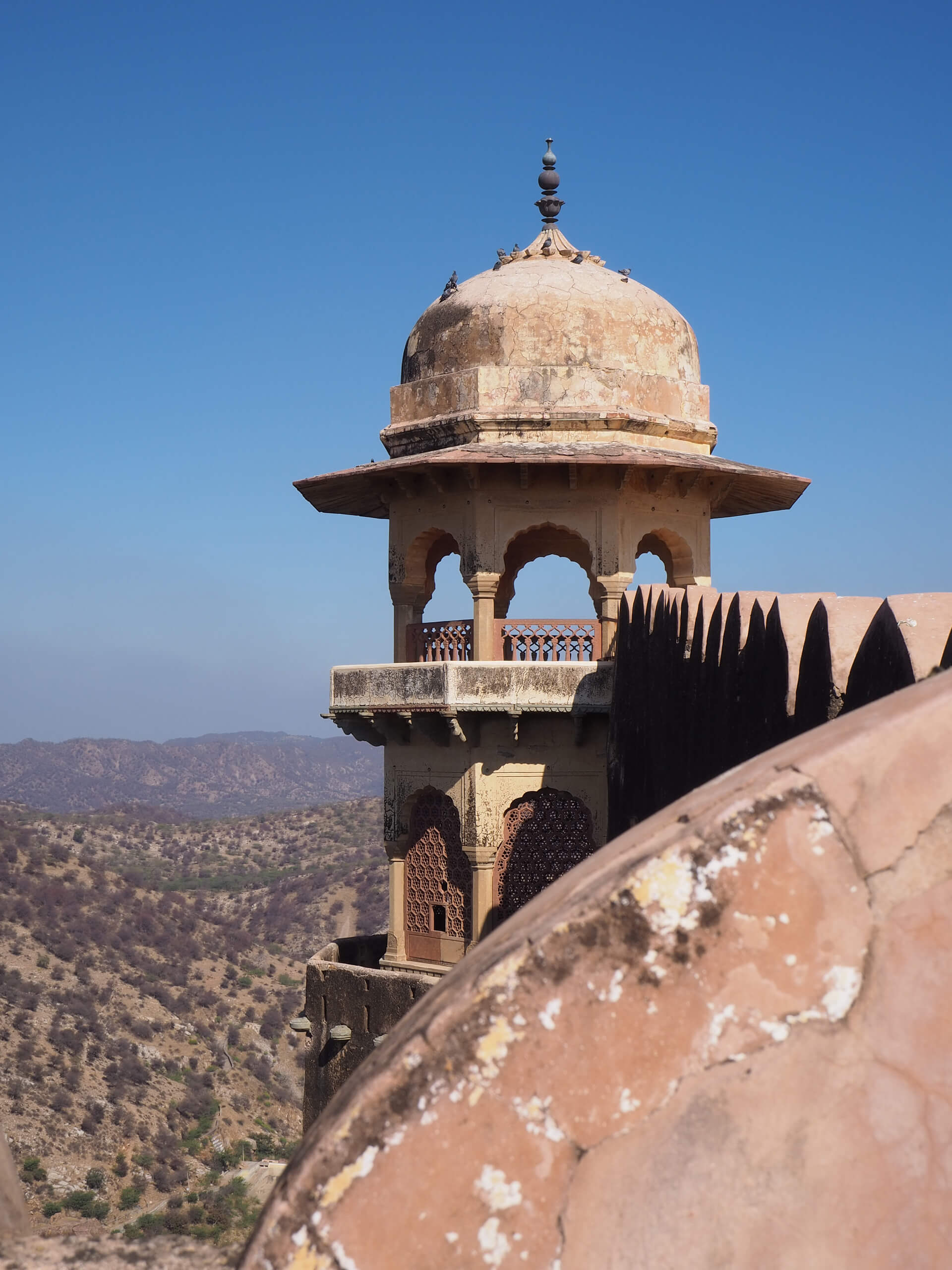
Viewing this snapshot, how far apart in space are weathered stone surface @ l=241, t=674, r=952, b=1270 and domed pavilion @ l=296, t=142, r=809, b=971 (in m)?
11.2

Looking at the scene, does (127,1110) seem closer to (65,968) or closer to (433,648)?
(65,968)

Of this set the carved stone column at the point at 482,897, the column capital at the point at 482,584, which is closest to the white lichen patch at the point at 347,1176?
the column capital at the point at 482,584

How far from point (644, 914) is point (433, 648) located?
40.3 ft

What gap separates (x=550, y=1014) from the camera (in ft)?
5.33

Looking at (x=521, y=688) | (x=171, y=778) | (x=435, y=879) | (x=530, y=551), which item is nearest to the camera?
(x=521, y=688)

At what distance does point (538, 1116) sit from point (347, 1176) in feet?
0.78

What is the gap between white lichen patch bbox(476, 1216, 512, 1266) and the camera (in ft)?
5.17

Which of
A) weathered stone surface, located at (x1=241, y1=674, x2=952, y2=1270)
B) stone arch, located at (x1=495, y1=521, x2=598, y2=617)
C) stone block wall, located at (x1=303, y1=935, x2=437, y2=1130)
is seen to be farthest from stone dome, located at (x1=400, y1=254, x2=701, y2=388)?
weathered stone surface, located at (x1=241, y1=674, x2=952, y2=1270)

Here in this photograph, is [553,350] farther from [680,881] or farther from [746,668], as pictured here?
[680,881]

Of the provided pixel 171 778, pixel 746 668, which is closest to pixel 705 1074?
pixel 746 668

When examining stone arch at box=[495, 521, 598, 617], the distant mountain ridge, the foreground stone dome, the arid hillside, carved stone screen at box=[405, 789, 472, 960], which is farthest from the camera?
the distant mountain ridge

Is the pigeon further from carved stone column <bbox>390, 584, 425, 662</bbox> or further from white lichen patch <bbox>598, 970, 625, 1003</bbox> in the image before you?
white lichen patch <bbox>598, 970, 625, 1003</bbox>

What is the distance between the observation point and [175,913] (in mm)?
38062

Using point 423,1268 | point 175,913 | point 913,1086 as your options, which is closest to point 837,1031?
point 913,1086
